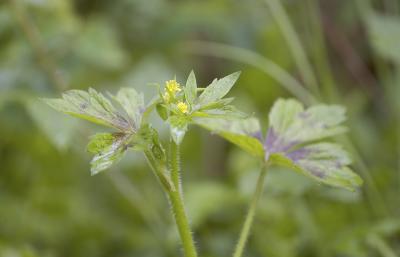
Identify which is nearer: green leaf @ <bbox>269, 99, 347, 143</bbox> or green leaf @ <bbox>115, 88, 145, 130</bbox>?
green leaf @ <bbox>115, 88, 145, 130</bbox>

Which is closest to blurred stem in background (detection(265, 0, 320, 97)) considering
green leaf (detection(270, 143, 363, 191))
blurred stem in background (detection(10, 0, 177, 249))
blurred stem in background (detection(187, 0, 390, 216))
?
blurred stem in background (detection(187, 0, 390, 216))

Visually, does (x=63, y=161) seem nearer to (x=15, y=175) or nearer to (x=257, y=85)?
(x=15, y=175)

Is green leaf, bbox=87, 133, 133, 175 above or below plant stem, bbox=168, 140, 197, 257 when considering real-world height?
above

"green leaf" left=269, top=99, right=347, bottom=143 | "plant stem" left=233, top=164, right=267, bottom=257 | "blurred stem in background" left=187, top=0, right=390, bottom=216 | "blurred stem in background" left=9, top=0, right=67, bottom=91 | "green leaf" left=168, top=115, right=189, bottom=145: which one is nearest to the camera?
"green leaf" left=168, top=115, right=189, bottom=145

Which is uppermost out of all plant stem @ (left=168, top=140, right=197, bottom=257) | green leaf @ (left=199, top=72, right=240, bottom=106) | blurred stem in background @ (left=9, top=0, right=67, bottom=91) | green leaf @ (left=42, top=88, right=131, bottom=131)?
blurred stem in background @ (left=9, top=0, right=67, bottom=91)

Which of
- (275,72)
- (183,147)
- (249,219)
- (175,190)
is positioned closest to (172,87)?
(175,190)

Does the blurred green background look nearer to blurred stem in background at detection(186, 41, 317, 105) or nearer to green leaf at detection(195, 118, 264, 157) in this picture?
blurred stem in background at detection(186, 41, 317, 105)

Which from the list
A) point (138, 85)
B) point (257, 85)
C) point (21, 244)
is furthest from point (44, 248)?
point (257, 85)

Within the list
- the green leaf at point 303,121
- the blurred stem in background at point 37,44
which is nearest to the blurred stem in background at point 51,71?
the blurred stem in background at point 37,44
